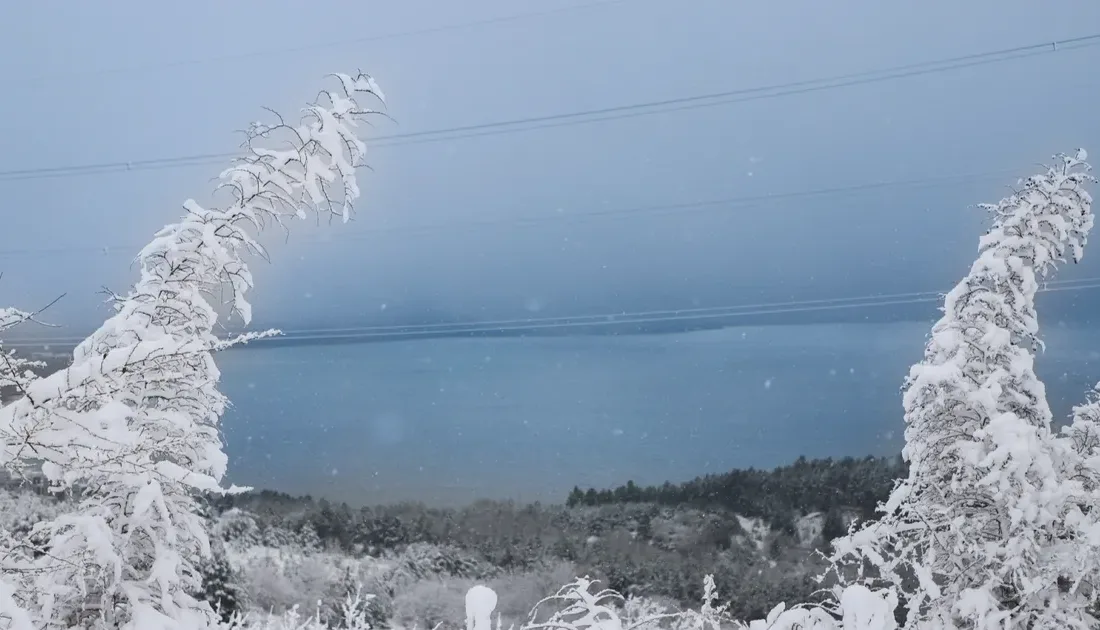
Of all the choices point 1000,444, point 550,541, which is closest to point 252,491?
point 1000,444

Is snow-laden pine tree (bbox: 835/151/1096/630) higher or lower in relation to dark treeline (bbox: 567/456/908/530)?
lower

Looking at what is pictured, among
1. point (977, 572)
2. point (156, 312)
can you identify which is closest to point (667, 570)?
point (977, 572)

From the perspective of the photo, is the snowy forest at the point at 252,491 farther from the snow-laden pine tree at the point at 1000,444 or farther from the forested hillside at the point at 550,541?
the forested hillside at the point at 550,541

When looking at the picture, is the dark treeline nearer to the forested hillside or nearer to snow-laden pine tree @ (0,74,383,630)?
the forested hillside

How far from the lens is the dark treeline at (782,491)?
31.0 metres

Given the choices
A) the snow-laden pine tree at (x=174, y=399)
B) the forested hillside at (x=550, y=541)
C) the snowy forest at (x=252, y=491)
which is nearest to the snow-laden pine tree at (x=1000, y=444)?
the snowy forest at (x=252, y=491)

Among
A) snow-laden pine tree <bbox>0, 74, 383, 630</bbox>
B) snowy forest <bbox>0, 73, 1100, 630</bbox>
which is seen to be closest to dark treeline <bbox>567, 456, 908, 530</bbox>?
snowy forest <bbox>0, 73, 1100, 630</bbox>

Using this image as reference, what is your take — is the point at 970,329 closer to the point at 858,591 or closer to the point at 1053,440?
the point at 1053,440

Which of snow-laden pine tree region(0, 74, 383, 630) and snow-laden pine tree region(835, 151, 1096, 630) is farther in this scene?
snow-laden pine tree region(835, 151, 1096, 630)

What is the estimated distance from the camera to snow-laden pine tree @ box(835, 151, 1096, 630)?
9438 millimetres

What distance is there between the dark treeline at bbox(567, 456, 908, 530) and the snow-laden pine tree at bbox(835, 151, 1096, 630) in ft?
67.2

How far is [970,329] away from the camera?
393 inches

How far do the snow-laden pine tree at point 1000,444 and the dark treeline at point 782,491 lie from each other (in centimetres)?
2049

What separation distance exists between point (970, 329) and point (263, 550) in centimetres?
2532
